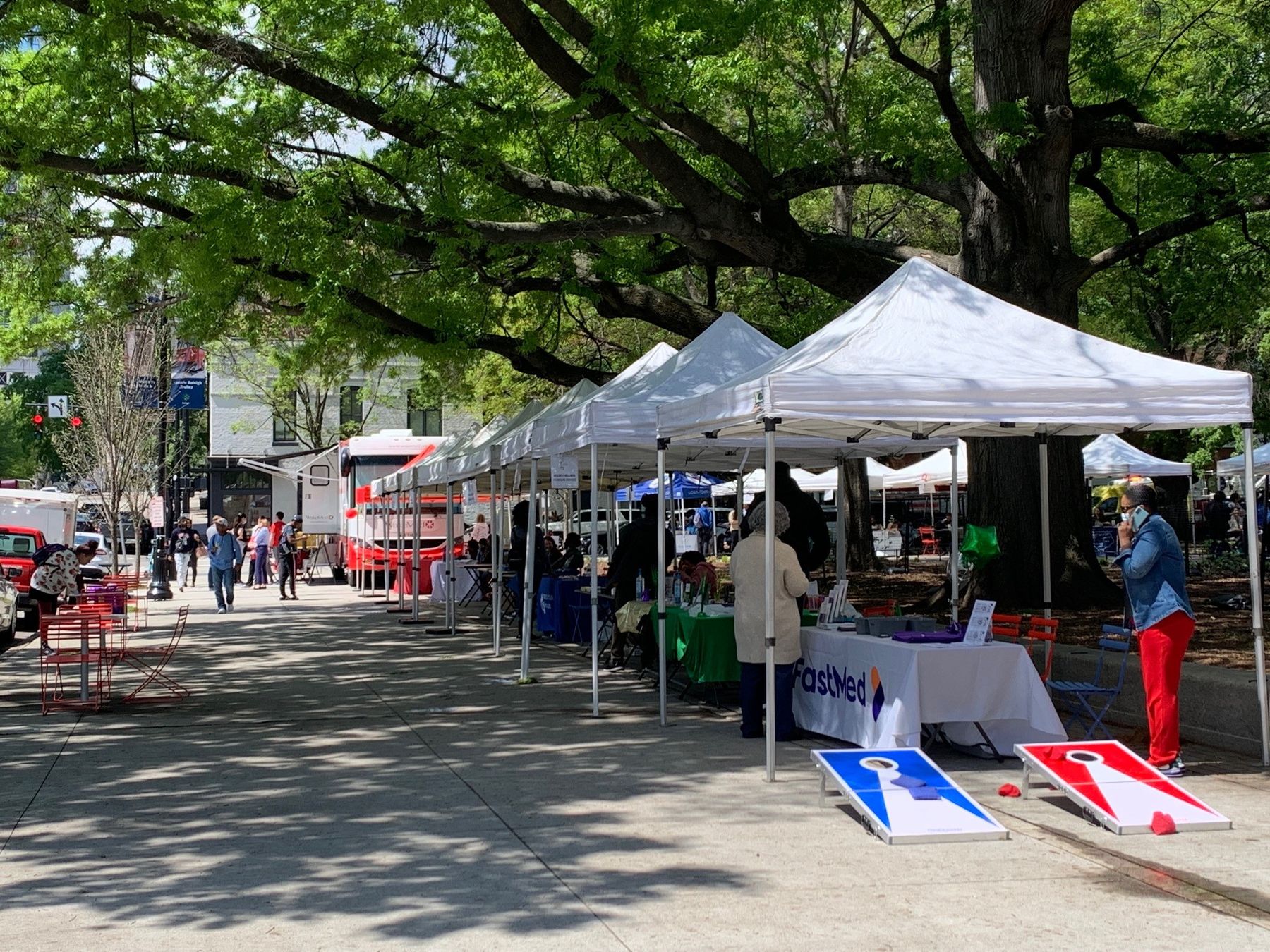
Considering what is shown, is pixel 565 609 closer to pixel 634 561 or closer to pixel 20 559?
pixel 634 561

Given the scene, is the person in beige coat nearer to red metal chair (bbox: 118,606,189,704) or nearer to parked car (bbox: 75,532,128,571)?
red metal chair (bbox: 118,606,189,704)

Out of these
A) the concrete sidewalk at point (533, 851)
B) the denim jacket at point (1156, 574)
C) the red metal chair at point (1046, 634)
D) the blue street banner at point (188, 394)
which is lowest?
the concrete sidewalk at point (533, 851)

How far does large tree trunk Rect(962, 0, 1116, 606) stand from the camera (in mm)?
15758

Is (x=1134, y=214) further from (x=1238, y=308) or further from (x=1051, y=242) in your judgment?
(x=1051, y=242)

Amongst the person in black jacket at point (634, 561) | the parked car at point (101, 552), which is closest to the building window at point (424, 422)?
the parked car at point (101, 552)

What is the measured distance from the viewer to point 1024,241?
1597cm

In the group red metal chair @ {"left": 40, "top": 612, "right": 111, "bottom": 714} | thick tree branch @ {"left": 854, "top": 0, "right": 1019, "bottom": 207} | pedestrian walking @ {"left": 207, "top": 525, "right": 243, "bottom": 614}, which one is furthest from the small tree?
thick tree branch @ {"left": 854, "top": 0, "right": 1019, "bottom": 207}

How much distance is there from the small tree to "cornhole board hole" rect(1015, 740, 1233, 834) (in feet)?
96.1

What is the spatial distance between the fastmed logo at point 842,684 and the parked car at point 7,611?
13.0 metres

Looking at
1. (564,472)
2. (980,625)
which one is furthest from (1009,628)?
(564,472)

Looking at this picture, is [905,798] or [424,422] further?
[424,422]

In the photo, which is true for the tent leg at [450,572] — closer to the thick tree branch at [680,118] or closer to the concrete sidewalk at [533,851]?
the thick tree branch at [680,118]

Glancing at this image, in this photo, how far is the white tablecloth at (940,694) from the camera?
8.88 metres

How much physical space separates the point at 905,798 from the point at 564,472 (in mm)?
5875
